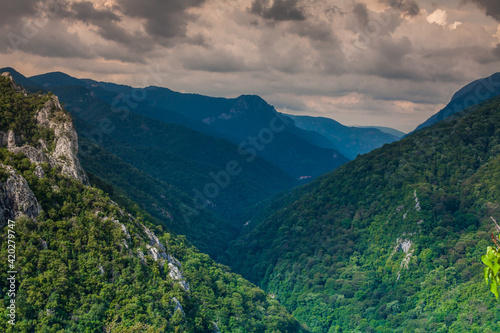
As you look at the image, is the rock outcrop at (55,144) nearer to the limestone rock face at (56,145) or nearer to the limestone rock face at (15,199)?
the limestone rock face at (56,145)

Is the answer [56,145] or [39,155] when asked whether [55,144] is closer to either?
[56,145]

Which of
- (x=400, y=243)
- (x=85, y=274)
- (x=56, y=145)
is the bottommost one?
(x=85, y=274)

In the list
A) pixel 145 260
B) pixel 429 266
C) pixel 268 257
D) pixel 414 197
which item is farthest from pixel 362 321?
pixel 145 260

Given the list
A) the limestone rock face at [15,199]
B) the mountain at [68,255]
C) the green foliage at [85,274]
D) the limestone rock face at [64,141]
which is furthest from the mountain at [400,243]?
the limestone rock face at [15,199]

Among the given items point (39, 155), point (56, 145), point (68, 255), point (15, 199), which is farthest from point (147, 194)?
point (15, 199)

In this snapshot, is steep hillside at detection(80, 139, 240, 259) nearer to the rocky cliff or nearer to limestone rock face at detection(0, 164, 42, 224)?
the rocky cliff

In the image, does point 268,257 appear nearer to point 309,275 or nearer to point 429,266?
point 309,275
